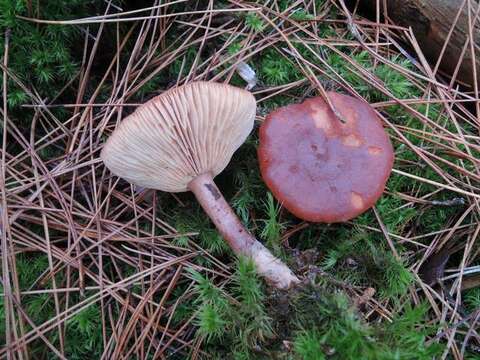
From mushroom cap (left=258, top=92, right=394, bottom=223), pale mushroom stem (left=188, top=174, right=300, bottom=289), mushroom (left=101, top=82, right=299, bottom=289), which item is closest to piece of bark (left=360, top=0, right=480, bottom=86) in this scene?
mushroom cap (left=258, top=92, right=394, bottom=223)

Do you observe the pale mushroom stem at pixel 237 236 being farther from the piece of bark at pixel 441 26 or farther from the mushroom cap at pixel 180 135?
the piece of bark at pixel 441 26

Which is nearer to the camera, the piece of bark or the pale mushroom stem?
the pale mushroom stem

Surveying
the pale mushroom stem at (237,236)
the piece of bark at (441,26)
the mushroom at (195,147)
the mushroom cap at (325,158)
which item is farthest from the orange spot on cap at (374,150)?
the piece of bark at (441,26)

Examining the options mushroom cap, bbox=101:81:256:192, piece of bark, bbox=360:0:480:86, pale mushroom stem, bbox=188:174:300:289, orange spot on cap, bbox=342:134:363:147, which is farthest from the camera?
piece of bark, bbox=360:0:480:86

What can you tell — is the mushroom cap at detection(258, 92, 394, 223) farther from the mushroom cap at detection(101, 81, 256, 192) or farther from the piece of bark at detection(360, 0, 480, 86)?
the piece of bark at detection(360, 0, 480, 86)

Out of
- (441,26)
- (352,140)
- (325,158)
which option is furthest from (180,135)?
(441,26)

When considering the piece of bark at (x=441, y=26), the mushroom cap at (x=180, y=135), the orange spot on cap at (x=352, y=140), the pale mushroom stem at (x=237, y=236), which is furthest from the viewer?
the piece of bark at (x=441, y=26)

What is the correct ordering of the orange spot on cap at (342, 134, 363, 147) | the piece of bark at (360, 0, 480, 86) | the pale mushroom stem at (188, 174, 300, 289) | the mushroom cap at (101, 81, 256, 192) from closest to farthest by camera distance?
1. the mushroom cap at (101, 81, 256, 192)
2. the pale mushroom stem at (188, 174, 300, 289)
3. the orange spot on cap at (342, 134, 363, 147)
4. the piece of bark at (360, 0, 480, 86)

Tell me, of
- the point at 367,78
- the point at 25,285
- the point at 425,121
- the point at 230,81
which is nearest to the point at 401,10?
the point at 367,78
